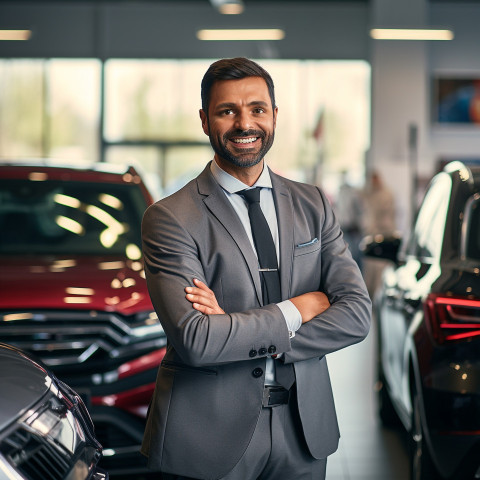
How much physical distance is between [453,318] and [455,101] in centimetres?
1516

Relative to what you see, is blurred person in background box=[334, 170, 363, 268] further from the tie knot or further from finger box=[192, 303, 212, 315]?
finger box=[192, 303, 212, 315]

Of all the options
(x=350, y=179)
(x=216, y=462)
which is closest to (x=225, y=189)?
(x=216, y=462)

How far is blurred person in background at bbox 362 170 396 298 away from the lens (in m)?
14.6

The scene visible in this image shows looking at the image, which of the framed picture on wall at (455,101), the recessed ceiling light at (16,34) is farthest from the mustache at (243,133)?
the recessed ceiling light at (16,34)

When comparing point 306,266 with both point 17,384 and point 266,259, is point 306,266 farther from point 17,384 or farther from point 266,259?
point 17,384

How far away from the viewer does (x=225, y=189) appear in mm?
→ 2455

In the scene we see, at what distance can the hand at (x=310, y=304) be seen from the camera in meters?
2.39

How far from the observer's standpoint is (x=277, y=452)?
7.68ft

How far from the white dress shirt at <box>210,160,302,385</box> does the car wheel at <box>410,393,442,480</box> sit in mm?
1296

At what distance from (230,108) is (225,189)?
23 cm

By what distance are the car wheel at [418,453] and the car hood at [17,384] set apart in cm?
165

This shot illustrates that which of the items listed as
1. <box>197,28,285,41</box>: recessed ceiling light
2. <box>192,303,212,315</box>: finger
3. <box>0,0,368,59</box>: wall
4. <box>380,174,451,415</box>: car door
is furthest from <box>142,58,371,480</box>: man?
<box>0,0,368,59</box>: wall

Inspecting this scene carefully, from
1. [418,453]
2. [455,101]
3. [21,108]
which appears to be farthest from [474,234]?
[21,108]

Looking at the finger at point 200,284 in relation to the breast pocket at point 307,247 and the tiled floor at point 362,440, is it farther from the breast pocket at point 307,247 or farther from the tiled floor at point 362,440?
the tiled floor at point 362,440
